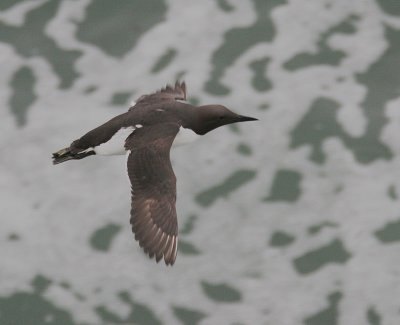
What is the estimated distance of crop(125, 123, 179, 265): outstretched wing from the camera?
10102mm

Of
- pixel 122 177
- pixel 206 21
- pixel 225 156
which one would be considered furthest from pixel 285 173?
pixel 206 21

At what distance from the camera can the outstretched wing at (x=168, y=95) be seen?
39.1ft

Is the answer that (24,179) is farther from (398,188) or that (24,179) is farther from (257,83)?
(398,188)

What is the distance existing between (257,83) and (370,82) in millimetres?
1307

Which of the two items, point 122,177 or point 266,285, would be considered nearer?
point 266,285

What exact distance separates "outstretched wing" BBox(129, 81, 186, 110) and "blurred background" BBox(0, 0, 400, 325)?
1165 mm

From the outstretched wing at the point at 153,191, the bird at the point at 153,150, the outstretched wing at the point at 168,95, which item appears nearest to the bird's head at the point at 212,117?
the bird at the point at 153,150

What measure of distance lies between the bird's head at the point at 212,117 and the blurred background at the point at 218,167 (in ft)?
6.53

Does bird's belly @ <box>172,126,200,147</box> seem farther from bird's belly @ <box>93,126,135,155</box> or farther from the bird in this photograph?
bird's belly @ <box>93,126,135,155</box>

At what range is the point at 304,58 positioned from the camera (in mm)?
14648

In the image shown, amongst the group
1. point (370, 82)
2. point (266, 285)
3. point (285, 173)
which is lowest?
point (266, 285)

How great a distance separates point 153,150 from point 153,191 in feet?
1.25

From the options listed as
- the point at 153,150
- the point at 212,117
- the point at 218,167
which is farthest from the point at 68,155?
the point at 218,167

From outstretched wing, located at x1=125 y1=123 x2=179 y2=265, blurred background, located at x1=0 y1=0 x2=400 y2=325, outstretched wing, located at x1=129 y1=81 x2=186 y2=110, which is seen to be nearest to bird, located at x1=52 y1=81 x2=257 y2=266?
outstretched wing, located at x1=125 y1=123 x2=179 y2=265
